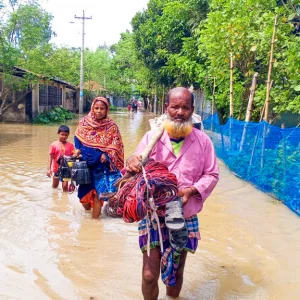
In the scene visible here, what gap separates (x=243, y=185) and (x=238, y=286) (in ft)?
14.1

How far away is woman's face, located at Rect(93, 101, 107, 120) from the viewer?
5.31 metres

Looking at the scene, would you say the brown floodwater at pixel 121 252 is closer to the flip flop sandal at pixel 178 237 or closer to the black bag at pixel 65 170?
the black bag at pixel 65 170

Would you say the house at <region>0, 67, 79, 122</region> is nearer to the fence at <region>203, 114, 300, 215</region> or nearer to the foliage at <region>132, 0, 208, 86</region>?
the foliage at <region>132, 0, 208, 86</region>

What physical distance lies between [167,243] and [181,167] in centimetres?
56

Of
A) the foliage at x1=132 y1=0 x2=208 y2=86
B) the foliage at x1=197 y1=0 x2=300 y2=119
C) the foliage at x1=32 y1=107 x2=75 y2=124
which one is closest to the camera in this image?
the foliage at x1=197 y1=0 x2=300 y2=119

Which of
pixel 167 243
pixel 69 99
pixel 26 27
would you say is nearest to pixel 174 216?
pixel 167 243

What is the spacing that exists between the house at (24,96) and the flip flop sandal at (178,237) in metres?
17.4

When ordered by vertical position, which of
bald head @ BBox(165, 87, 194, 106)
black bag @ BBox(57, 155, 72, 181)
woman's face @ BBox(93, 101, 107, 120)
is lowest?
black bag @ BBox(57, 155, 72, 181)

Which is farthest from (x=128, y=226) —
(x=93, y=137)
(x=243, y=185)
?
(x=243, y=185)

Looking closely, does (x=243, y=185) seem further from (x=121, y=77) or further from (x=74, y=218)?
(x=121, y=77)

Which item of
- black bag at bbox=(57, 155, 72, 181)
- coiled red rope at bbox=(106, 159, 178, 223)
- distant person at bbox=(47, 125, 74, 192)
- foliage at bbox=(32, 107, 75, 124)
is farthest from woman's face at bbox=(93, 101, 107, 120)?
foliage at bbox=(32, 107, 75, 124)

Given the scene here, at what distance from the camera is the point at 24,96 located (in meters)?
22.0

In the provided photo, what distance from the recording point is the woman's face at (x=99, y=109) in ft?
17.4

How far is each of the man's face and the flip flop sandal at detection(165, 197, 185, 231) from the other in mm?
597
